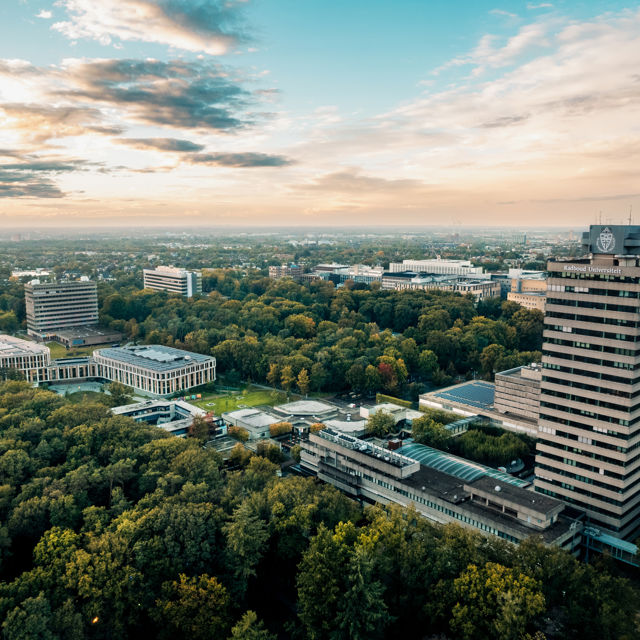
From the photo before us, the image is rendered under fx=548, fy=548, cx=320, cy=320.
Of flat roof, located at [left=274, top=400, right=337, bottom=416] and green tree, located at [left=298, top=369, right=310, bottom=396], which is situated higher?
green tree, located at [left=298, top=369, right=310, bottom=396]

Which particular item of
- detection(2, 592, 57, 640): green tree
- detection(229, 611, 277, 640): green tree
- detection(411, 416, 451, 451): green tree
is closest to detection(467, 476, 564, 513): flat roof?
detection(411, 416, 451, 451): green tree

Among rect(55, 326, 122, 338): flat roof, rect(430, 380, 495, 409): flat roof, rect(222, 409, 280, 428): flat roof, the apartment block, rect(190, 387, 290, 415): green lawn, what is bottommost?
rect(190, 387, 290, 415): green lawn

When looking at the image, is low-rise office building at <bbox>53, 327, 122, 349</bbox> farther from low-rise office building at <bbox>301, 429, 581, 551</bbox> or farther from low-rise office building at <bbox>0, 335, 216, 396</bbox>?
low-rise office building at <bbox>301, 429, 581, 551</bbox>

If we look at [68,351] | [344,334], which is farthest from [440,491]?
[68,351]

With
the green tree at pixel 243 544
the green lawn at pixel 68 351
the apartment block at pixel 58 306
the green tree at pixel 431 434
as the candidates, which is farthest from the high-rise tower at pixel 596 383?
the apartment block at pixel 58 306

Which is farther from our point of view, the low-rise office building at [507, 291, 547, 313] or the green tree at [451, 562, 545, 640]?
the low-rise office building at [507, 291, 547, 313]

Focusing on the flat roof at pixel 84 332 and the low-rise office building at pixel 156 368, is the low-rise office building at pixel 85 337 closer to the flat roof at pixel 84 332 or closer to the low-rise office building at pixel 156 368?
the flat roof at pixel 84 332

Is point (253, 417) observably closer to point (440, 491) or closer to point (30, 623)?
point (440, 491)
